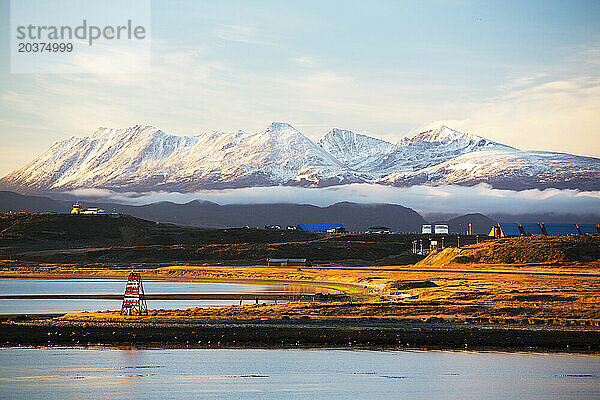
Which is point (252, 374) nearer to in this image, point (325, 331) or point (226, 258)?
point (325, 331)

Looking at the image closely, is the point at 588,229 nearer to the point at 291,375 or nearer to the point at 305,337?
the point at 305,337

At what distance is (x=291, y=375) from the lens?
29.7 meters

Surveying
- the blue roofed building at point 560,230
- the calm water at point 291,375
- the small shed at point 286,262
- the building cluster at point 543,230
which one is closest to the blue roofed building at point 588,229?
the building cluster at point 543,230

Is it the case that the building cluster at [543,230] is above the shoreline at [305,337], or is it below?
above

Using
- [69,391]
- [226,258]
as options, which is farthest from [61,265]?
[69,391]

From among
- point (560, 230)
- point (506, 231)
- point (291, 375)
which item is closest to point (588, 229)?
point (560, 230)

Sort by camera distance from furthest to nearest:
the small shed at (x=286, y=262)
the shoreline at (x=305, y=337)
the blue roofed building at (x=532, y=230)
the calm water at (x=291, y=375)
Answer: the blue roofed building at (x=532, y=230) → the small shed at (x=286, y=262) → the shoreline at (x=305, y=337) → the calm water at (x=291, y=375)

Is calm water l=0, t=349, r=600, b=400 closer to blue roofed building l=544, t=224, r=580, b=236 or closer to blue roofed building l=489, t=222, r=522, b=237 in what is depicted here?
blue roofed building l=489, t=222, r=522, b=237

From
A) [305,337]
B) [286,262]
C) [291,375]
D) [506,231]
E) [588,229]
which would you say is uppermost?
[588,229]

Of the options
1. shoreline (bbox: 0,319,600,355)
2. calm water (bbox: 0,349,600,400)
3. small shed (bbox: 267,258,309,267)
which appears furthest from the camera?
small shed (bbox: 267,258,309,267)

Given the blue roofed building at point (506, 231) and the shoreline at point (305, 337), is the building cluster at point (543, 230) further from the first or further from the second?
the shoreline at point (305, 337)

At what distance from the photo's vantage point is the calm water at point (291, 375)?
26.7 meters

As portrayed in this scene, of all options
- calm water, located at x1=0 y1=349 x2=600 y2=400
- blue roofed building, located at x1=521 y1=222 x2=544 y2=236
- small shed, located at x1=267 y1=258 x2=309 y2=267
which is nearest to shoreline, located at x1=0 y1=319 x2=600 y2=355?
calm water, located at x1=0 y1=349 x2=600 y2=400

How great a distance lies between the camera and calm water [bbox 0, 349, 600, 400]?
87.7 ft
